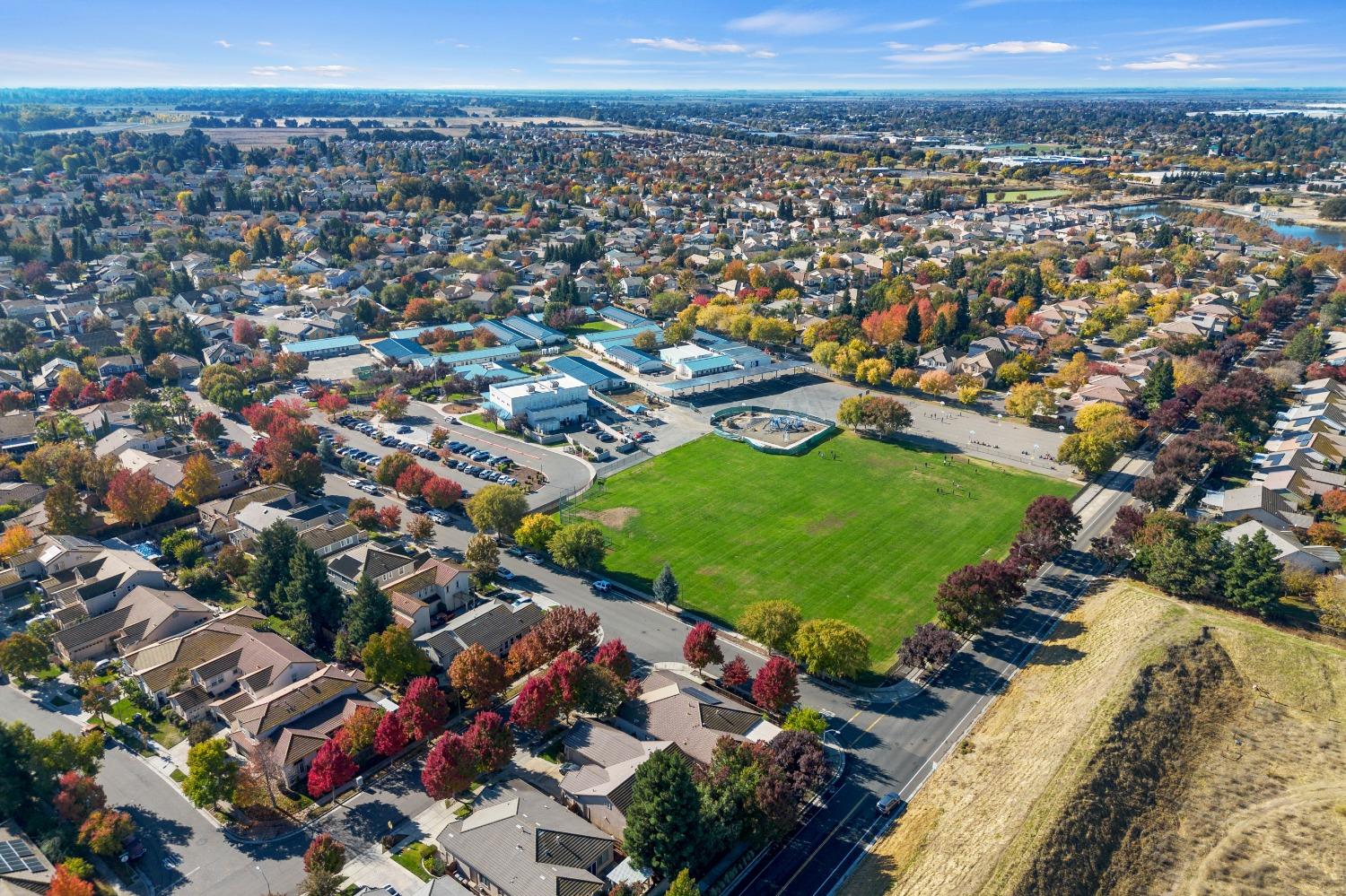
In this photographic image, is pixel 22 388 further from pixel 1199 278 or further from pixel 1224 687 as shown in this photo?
pixel 1199 278

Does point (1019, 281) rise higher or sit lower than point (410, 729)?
higher

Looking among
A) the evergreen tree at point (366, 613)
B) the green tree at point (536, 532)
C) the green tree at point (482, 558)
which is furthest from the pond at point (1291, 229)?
the evergreen tree at point (366, 613)

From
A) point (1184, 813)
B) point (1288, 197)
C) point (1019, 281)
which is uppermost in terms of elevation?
point (1288, 197)

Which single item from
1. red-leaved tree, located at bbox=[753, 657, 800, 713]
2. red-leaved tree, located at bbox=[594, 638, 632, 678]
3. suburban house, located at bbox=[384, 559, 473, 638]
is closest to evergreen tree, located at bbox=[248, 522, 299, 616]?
suburban house, located at bbox=[384, 559, 473, 638]

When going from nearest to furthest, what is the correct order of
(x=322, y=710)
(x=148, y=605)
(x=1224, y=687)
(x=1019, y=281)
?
(x=322, y=710) < (x=1224, y=687) < (x=148, y=605) < (x=1019, y=281)

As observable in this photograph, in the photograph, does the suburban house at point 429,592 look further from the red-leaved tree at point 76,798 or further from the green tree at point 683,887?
the green tree at point 683,887

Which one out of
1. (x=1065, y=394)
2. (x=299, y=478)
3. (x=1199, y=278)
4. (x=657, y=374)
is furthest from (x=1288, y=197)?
(x=299, y=478)

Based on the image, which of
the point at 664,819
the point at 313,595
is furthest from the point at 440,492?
the point at 664,819

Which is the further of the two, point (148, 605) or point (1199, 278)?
point (1199, 278)
